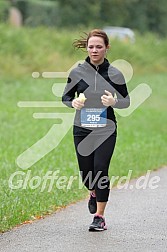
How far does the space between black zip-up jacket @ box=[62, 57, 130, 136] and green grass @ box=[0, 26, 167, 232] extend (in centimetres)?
155

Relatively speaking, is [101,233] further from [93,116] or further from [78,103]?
[78,103]

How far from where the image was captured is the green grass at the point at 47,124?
10.8 meters

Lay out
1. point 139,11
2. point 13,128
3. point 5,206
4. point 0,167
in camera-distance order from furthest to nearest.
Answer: point 139,11 < point 13,128 < point 0,167 < point 5,206

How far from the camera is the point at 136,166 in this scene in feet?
48.7

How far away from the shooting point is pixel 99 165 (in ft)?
28.3

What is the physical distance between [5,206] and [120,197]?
7.13ft

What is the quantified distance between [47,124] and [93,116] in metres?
11.9

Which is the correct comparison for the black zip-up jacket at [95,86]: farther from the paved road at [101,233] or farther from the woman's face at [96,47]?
the paved road at [101,233]

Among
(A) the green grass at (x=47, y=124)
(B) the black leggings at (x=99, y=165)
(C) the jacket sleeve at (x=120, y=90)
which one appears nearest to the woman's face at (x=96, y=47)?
(C) the jacket sleeve at (x=120, y=90)

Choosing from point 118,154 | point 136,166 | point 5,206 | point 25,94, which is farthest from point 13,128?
point 5,206

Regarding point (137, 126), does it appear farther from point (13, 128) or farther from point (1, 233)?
point (1, 233)

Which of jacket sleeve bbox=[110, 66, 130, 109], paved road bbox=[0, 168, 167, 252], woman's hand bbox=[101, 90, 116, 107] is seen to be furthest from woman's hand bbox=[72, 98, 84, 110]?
paved road bbox=[0, 168, 167, 252]

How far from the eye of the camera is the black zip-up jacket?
8.59m

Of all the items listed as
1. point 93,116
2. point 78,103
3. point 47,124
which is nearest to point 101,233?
point 93,116
